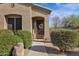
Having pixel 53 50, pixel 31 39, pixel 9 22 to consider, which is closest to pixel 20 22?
pixel 9 22

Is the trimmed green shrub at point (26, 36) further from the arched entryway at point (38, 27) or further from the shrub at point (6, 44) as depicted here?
the shrub at point (6, 44)

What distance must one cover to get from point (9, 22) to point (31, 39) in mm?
1952

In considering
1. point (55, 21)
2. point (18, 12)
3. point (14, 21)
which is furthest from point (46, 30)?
point (14, 21)

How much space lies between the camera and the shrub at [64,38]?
37.9 ft

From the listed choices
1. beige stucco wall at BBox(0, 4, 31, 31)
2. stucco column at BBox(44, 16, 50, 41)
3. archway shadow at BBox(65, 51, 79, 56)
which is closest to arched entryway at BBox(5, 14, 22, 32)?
beige stucco wall at BBox(0, 4, 31, 31)

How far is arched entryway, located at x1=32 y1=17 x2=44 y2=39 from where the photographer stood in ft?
39.1

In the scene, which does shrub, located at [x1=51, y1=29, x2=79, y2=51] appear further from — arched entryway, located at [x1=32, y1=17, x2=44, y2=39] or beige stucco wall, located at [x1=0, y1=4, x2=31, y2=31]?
beige stucco wall, located at [x1=0, y1=4, x2=31, y2=31]

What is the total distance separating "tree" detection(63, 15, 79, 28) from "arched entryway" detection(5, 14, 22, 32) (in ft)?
8.01

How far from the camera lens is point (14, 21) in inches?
521

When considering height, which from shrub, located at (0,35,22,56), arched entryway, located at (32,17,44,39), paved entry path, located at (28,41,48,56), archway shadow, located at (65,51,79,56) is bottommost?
archway shadow, located at (65,51,79,56)

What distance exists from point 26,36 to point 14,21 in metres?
1.63

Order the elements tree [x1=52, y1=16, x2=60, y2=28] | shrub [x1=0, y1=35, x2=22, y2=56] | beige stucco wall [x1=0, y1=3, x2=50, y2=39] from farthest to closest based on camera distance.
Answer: beige stucco wall [x1=0, y1=3, x2=50, y2=39]
tree [x1=52, y1=16, x2=60, y2=28]
shrub [x1=0, y1=35, x2=22, y2=56]

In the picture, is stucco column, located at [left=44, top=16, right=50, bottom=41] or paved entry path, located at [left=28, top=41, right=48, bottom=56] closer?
paved entry path, located at [left=28, top=41, right=48, bottom=56]

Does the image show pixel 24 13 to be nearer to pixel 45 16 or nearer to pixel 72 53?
pixel 45 16
